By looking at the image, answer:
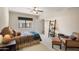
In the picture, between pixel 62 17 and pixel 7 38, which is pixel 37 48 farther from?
pixel 62 17

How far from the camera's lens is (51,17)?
2.08m

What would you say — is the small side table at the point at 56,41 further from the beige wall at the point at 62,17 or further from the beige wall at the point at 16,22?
the beige wall at the point at 16,22

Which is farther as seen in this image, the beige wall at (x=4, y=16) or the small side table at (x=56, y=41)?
the small side table at (x=56, y=41)

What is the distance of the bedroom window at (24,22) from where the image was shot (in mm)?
2020

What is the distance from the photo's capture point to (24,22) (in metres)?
2.07

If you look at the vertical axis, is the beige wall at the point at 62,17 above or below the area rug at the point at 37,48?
above

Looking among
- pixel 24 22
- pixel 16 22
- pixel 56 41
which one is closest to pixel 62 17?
pixel 56 41

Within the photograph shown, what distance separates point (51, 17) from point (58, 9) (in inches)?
8.3

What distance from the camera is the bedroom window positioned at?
2.02 metres

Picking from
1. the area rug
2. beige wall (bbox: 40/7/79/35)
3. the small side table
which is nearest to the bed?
the area rug

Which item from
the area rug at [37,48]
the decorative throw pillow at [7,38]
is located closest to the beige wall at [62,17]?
the area rug at [37,48]
